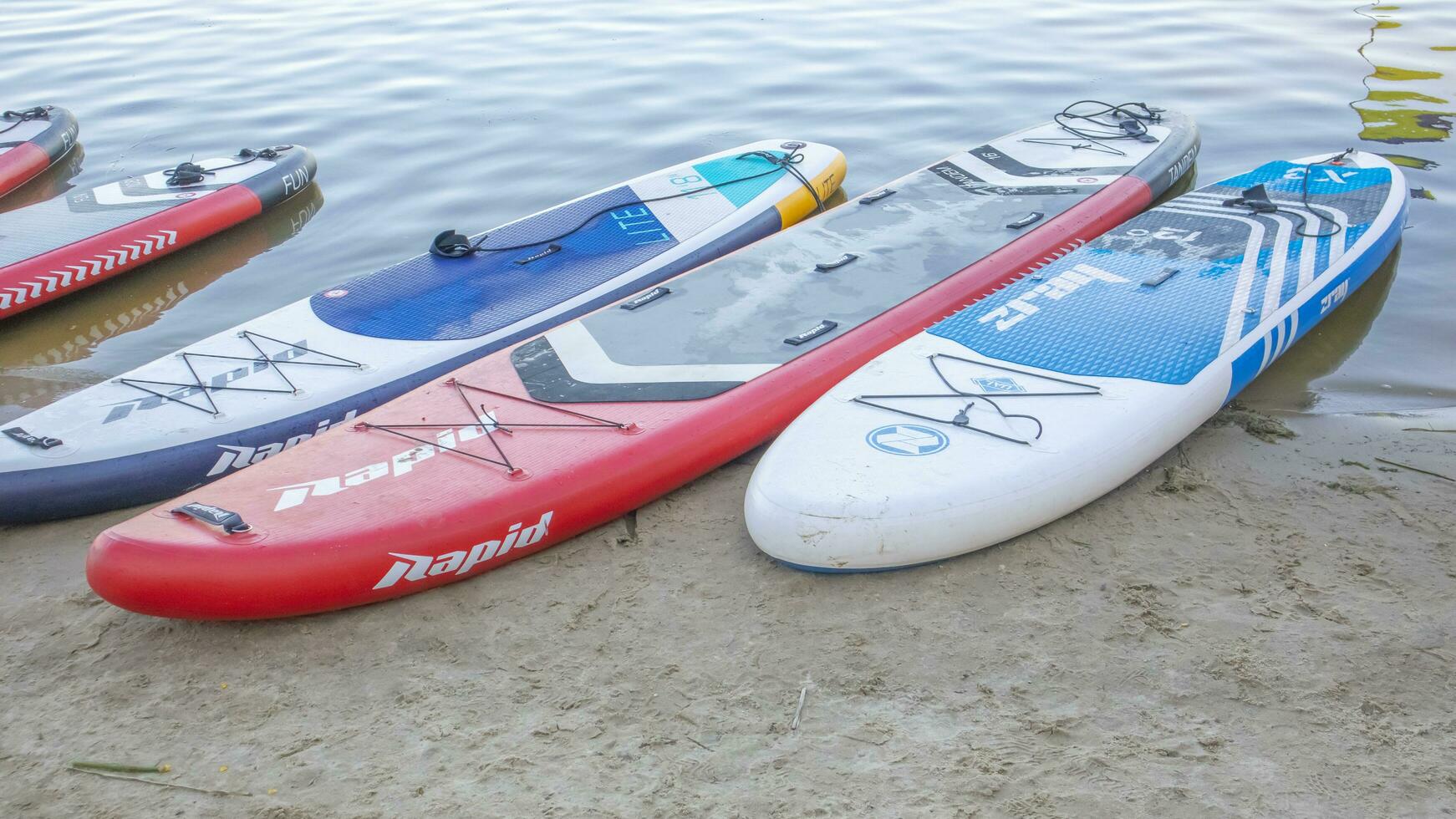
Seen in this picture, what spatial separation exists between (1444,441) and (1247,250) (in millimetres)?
1202

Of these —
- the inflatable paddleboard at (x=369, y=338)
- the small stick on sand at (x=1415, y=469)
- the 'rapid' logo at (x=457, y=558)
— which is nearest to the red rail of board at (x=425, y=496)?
the 'rapid' logo at (x=457, y=558)

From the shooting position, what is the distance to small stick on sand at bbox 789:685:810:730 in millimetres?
3156

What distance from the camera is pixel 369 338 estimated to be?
5129 millimetres

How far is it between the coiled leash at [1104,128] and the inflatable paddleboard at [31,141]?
7124 millimetres

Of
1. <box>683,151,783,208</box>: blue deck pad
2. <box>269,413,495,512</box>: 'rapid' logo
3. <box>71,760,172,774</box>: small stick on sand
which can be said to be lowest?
<box>71,760,172,774</box>: small stick on sand

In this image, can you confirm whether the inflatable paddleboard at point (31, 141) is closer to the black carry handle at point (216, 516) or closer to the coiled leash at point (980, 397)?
the black carry handle at point (216, 516)

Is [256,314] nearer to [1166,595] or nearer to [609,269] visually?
[609,269]

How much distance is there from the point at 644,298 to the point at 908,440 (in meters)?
1.68

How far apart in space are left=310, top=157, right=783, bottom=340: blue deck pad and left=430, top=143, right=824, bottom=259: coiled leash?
3cm

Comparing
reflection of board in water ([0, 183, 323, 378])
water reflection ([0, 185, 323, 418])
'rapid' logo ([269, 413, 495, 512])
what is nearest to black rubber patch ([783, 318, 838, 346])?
'rapid' logo ([269, 413, 495, 512])

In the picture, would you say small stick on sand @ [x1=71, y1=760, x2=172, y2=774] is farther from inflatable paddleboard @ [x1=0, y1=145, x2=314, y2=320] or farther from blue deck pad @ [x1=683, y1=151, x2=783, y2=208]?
blue deck pad @ [x1=683, y1=151, x2=783, y2=208]

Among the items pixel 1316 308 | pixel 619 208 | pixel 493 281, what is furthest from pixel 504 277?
pixel 1316 308

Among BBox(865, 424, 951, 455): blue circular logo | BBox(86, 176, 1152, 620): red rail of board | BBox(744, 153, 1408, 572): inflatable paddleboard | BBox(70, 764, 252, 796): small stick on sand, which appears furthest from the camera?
BBox(865, 424, 951, 455): blue circular logo

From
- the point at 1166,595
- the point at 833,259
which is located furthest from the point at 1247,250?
the point at 1166,595
